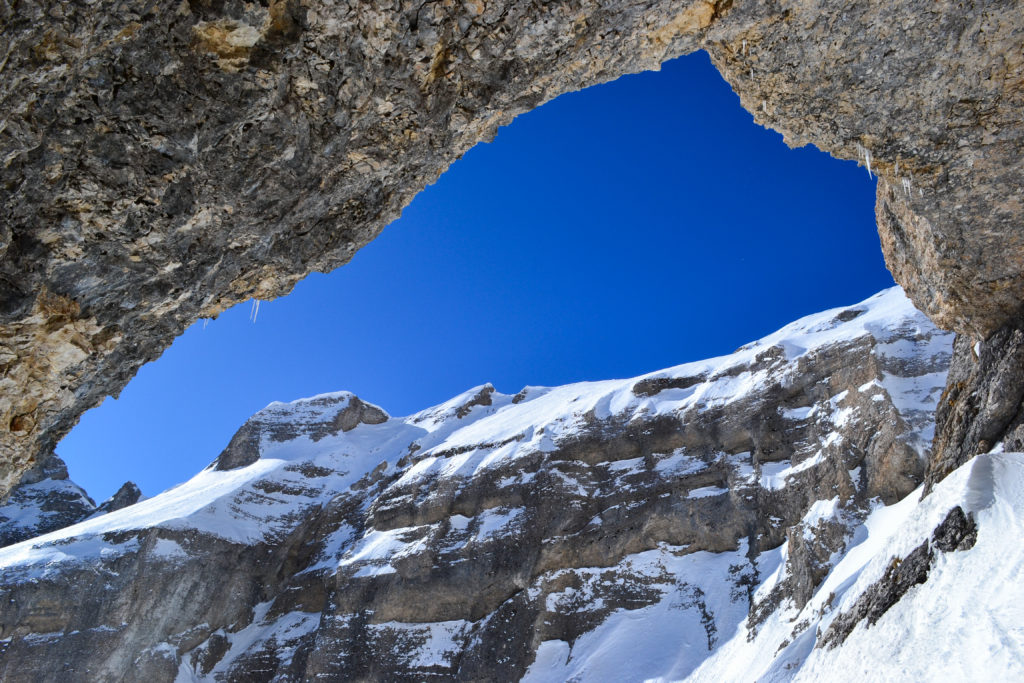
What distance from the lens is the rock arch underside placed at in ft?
16.4

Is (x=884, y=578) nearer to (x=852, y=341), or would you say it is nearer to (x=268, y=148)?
(x=268, y=148)

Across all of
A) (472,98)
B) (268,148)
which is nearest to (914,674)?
(472,98)

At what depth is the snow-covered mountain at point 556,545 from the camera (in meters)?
37.0

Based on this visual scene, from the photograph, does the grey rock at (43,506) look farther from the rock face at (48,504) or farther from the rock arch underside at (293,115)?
the rock arch underside at (293,115)

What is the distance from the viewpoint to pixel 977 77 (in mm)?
8734

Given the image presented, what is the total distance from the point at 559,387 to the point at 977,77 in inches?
2892

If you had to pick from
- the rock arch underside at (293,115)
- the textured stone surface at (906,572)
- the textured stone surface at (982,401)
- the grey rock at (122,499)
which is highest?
the grey rock at (122,499)

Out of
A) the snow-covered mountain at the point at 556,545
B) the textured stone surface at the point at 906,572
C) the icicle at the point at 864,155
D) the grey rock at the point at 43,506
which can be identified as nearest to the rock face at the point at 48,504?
the grey rock at the point at 43,506

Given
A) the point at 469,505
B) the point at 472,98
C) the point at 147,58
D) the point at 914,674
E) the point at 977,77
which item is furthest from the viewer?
the point at 469,505

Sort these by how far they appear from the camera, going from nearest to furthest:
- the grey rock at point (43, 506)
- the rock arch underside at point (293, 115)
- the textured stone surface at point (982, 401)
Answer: the rock arch underside at point (293, 115), the textured stone surface at point (982, 401), the grey rock at point (43, 506)

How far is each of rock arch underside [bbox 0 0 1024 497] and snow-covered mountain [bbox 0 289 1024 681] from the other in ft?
69.0

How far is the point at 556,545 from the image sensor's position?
4603 centimetres

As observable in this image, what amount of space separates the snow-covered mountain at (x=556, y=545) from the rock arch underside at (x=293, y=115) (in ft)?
69.0

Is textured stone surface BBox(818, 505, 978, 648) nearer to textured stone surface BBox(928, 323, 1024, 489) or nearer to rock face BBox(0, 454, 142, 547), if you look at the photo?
textured stone surface BBox(928, 323, 1024, 489)
